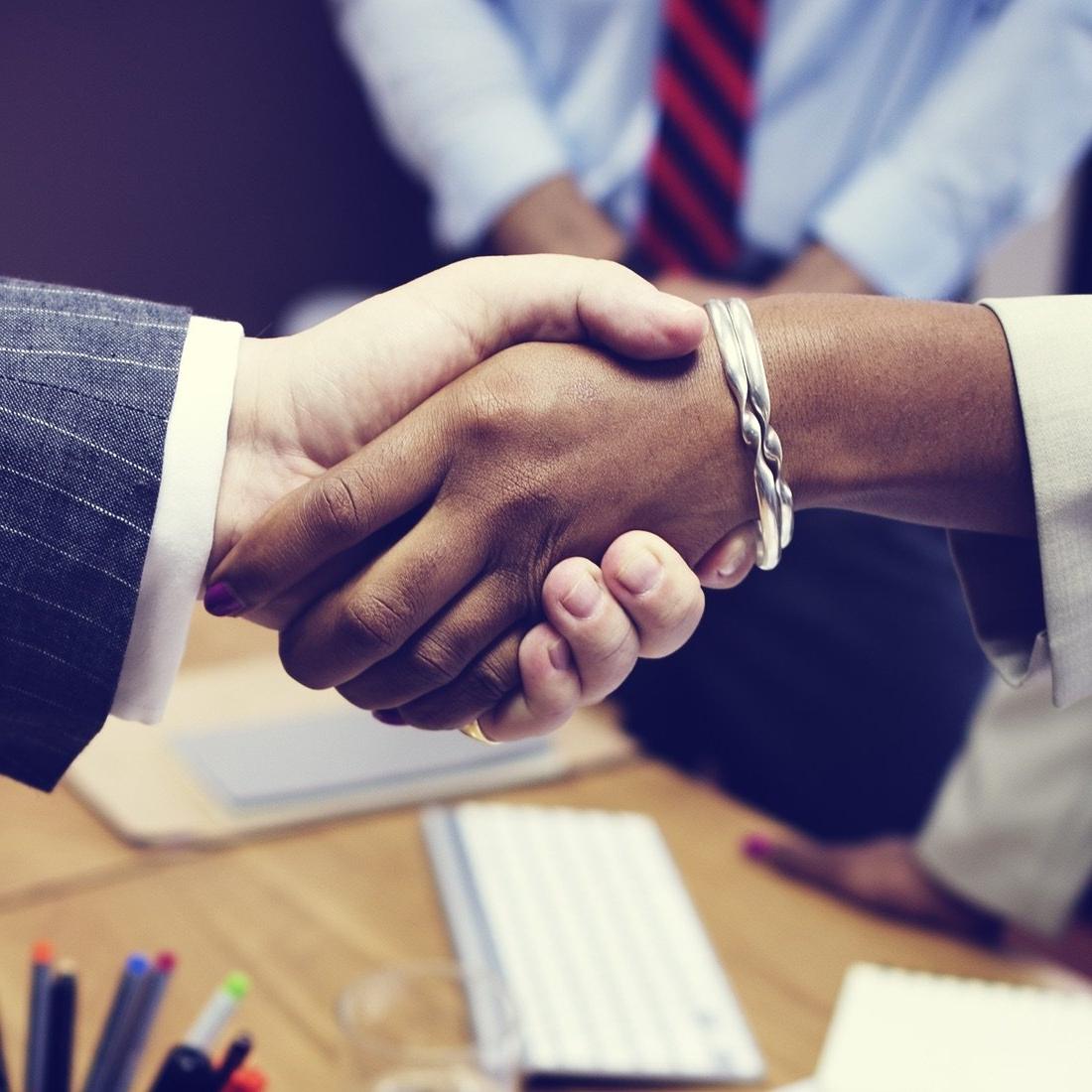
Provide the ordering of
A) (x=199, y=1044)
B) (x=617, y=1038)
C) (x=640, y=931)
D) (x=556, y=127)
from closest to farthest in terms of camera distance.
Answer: (x=199, y=1044)
(x=617, y=1038)
(x=640, y=931)
(x=556, y=127)

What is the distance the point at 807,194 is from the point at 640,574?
3.16 ft

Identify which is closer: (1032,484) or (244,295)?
(1032,484)

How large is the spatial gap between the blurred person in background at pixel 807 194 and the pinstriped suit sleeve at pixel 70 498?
2.40ft

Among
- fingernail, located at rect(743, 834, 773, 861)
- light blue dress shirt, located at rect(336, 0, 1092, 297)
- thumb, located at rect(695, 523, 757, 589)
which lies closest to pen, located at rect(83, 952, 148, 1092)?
thumb, located at rect(695, 523, 757, 589)

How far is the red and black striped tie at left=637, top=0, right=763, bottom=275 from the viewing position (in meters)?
1.47

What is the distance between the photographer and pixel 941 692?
1438mm

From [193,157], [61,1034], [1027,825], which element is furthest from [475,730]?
[193,157]

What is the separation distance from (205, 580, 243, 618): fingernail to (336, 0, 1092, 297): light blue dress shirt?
966 millimetres

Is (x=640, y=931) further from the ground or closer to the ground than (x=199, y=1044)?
closer to the ground

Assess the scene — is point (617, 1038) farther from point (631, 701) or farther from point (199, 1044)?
point (631, 701)

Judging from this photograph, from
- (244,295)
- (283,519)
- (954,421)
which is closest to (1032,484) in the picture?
(954,421)

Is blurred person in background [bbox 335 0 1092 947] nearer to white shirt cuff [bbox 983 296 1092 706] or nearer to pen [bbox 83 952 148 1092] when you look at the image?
white shirt cuff [bbox 983 296 1092 706]

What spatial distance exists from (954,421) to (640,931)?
0.41 meters

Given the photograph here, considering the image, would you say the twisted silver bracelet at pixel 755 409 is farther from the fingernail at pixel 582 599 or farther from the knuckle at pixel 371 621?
the knuckle at pixel 371 621
